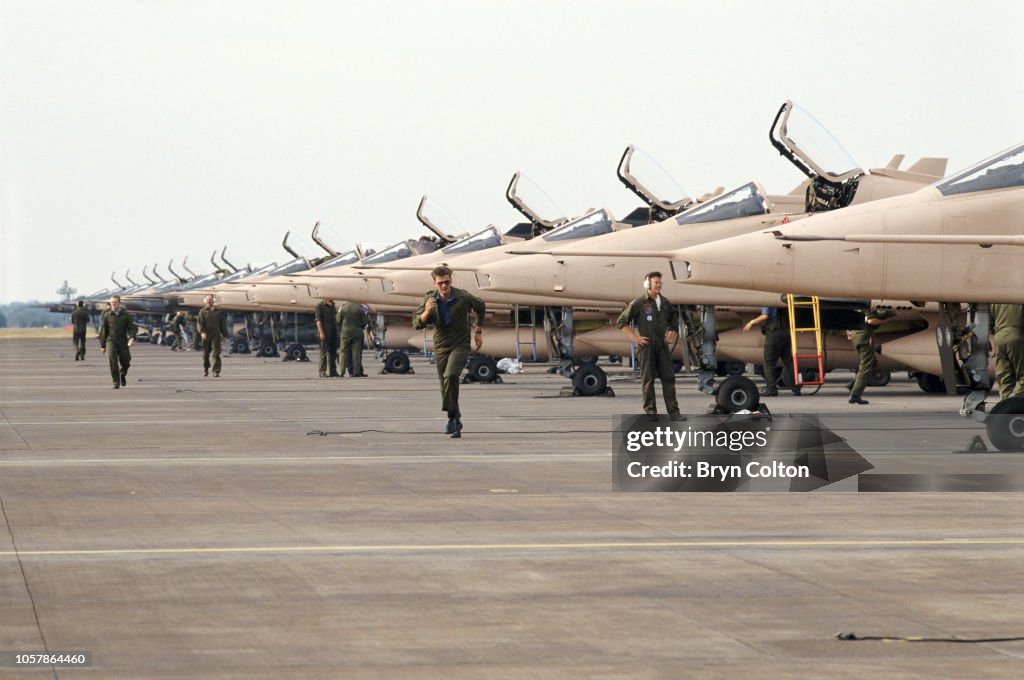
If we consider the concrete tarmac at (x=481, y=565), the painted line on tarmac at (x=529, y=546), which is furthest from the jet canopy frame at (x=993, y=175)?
the painted line on tarmac at (x=529, y=546)

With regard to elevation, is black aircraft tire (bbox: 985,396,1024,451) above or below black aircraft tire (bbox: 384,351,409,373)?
above

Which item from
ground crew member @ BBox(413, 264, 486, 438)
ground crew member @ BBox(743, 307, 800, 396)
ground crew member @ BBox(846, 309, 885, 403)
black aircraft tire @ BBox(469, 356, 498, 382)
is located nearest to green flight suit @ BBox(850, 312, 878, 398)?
ground crew member @ BBox(846, 309, 885, 403)

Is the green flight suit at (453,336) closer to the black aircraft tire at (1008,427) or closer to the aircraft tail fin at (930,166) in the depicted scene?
the black aircraft tire at (1008,427)

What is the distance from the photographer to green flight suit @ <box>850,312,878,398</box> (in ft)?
71.8

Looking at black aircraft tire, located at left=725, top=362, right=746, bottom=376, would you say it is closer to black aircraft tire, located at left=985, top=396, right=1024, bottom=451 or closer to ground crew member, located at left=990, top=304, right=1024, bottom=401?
ground crew member, located at left=990, top=304, right=1024, bottom=401

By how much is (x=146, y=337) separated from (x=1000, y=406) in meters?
77.5

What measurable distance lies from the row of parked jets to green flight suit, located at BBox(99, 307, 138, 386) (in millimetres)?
5058

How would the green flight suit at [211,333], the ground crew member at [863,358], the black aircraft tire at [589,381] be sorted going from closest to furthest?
1. the ground crew member at [863,358]
2. the black aircraft tire at [589,381]
3. the green flight suit at [211,333]

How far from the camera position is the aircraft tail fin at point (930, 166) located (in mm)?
26828

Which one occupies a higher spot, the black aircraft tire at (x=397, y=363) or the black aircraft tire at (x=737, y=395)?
the black aircraft tire at (x=737, y=395)

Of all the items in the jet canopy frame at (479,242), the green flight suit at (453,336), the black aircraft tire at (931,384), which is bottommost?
the black aircraft tire at (931,384)

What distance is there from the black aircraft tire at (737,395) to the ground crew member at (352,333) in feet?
49.6

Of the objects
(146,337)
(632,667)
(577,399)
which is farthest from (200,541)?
(146,337)

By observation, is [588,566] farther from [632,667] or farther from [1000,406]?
[1000,406]
